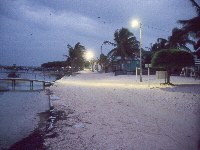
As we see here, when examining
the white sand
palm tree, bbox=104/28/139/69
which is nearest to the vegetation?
the white sand

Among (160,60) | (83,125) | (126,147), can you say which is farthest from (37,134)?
(160,60)

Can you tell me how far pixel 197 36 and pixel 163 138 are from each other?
67.3ft

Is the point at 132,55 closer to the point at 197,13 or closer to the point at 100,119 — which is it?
the point at 197,13

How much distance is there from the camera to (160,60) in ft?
48.0

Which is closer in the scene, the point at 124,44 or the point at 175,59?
the point at 175,59

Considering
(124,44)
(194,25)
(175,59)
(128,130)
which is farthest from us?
(124,44)

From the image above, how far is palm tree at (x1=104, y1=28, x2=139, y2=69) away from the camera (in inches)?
1487

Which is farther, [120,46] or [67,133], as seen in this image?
[120,46]

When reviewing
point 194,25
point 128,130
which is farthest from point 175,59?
point 128,130

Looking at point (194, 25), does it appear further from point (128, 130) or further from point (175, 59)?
point (128, 130)

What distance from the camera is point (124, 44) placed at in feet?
126

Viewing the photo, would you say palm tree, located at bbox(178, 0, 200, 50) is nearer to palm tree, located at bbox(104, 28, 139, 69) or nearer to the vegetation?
the vegetation

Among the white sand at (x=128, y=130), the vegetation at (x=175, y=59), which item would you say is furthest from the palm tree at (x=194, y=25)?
the white sand at (x=128, y=130)

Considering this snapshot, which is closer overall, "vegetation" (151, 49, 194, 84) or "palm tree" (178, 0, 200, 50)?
"vegetation" (151, 49, 194, 84)
